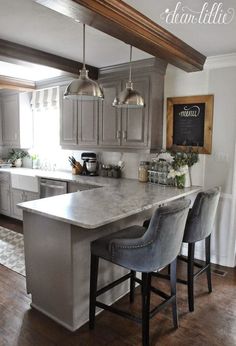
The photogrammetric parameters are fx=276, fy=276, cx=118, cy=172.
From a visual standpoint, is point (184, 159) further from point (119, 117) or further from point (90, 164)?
point (90, 164)

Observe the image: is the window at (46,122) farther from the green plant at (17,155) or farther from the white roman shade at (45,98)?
the green plant at (17,155)

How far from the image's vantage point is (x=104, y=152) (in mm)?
4293

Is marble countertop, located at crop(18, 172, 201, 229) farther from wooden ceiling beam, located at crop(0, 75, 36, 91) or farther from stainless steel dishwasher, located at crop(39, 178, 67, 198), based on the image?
wooden ceiling beam, located at crop(0, 75, 36, 91)

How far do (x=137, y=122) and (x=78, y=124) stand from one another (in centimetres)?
106

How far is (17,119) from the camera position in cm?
516

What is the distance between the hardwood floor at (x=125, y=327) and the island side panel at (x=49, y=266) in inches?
4.7

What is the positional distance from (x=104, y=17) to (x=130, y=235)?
1.61 meters

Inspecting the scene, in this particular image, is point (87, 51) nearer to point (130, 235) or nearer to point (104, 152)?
point (104, 152)

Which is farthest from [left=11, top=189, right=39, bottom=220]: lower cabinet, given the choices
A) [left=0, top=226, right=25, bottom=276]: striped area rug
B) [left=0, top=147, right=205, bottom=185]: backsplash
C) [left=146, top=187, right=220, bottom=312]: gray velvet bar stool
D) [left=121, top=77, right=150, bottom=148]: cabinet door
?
[left=146, top=187, right=220, bottom=312]: gray velvet bar stool

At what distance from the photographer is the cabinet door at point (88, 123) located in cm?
396

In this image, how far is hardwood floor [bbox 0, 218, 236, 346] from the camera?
2059mm

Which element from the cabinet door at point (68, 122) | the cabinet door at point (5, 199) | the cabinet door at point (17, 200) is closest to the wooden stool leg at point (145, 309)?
the cabinet door at point (68, 122)

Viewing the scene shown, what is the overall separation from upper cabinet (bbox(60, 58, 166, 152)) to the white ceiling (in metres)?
0.30

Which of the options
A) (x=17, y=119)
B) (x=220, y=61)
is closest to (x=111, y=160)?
(x=220, y=61)
